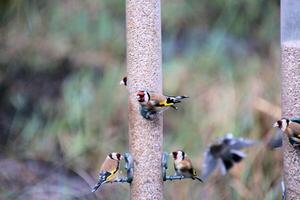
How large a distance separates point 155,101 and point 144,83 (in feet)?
0.46

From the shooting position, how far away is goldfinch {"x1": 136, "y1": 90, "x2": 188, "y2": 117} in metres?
3.44

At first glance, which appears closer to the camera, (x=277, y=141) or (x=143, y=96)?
(x=143, y=96)

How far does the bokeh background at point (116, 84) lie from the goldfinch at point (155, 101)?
1.86m

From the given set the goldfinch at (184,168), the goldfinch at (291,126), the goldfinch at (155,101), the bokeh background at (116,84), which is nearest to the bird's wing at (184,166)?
the goldfinch at (184,168)

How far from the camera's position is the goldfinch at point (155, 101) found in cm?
344

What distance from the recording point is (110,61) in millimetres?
6574

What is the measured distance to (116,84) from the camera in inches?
249

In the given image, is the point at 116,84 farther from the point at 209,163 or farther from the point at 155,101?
the point at 155,101

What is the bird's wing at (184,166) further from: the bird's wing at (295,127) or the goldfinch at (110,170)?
the bird's wing at (295,127)

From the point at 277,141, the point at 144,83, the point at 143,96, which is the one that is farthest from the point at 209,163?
the point at 143,96

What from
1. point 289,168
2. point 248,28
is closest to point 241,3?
point 248,28

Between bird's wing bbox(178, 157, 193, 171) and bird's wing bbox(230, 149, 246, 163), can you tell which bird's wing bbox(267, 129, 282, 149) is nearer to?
bird's wing bbox(230, 149, 246, 163)

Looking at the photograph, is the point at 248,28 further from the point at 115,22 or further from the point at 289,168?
the point at 289,168

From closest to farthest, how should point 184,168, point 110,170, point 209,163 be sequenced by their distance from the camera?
point 110,170, point 184,168, point 209,163
